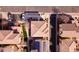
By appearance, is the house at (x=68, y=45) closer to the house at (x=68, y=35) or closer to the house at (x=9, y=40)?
the house at (x=68, y=35)

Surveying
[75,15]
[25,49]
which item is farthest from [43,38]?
[75,15]

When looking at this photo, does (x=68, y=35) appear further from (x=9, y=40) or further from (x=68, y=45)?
(x=9, y=40)

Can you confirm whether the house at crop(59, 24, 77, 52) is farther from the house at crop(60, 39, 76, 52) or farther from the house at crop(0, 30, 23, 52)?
the house at crop(0, 30, 23, 52)

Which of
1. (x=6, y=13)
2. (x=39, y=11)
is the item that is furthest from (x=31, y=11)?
(x=6, y=13)

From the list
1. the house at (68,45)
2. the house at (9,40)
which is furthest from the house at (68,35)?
the house at (9,40)

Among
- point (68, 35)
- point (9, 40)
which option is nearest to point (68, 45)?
point (68, 35)

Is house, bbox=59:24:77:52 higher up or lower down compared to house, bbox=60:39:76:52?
higher up

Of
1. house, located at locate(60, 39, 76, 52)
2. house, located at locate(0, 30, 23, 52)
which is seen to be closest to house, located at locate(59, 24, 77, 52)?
house, located at locate(60, 39, 76, 52)
